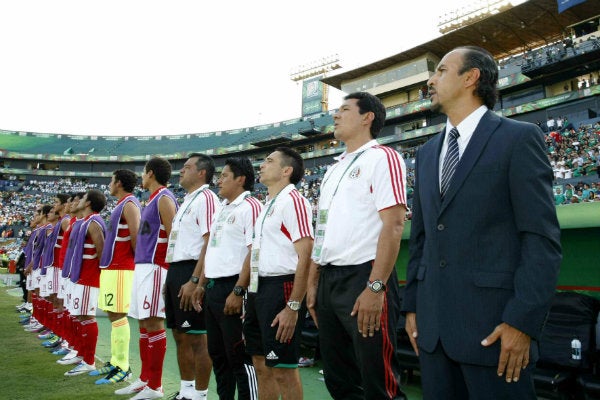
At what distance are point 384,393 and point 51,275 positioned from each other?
22.9 feet

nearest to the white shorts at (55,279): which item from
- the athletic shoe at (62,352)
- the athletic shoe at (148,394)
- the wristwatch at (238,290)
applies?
the athletic shoe at (62,352)

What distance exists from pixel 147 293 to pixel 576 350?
365cm

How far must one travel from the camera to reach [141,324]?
4.25m

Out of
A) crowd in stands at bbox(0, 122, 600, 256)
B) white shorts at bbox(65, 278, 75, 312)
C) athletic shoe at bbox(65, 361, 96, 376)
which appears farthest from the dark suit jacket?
crowd in stands at bbox(0, 122, 600, 256)

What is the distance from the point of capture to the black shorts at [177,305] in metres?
3.87

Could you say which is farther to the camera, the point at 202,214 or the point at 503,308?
the point at 202,214

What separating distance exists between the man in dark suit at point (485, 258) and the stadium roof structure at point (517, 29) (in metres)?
30.0

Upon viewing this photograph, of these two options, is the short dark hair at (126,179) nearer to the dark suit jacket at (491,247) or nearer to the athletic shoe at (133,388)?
the athletic shoe at (133,388)

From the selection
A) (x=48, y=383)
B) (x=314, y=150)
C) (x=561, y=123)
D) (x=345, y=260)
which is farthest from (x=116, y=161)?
(x=345, y=260)

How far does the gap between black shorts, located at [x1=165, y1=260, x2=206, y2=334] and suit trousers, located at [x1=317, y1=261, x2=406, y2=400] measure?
5.81 feet

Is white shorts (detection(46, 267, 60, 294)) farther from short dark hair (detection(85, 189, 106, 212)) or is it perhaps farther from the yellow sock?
the yellow sock

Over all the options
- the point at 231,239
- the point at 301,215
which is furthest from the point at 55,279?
the point at 301,215

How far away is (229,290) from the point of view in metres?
3.50

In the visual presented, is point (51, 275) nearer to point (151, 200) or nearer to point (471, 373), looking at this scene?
point (151, 200)
